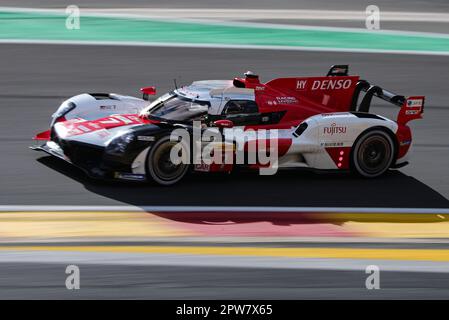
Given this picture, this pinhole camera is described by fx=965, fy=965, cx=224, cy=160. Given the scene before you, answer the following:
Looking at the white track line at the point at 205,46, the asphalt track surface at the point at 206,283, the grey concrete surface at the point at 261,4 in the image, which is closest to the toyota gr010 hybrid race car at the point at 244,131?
the asphalt track surface at the point at 206,283

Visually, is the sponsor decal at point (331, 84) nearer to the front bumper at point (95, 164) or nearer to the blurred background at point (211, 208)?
the blurred background at point (211, 208)

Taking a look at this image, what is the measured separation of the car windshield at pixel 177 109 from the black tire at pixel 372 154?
1.87 meters

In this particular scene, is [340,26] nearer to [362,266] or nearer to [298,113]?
[298,113]

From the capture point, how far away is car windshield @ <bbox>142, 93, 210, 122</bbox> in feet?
36.9

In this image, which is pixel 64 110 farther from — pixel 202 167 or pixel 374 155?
pixel 374 155

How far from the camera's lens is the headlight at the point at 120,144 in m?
10.7

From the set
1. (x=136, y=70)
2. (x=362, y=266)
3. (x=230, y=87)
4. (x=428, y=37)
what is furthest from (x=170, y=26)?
(x=362, y=266)

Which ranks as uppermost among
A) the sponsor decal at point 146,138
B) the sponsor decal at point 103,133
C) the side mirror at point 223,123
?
the side mirror at point 223,123

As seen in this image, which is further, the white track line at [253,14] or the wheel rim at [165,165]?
the white track line at [253,14]

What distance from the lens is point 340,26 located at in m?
20.1

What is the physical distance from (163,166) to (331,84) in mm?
2565

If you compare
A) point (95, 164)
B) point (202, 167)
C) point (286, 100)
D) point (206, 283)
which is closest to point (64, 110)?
point (95, 164)

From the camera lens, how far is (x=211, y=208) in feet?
34.0
